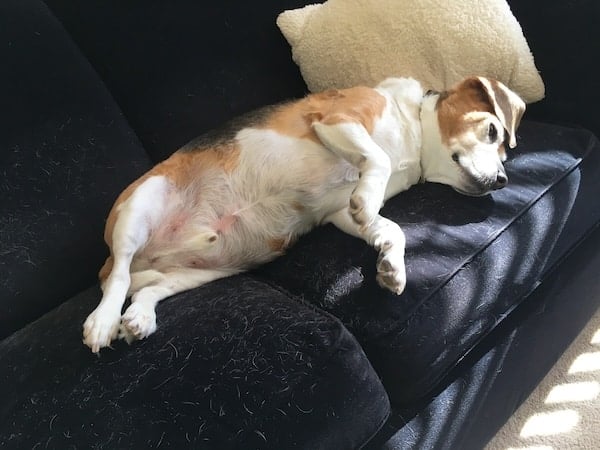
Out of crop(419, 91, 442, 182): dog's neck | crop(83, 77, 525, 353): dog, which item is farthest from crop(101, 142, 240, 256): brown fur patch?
crop(419, 91, 442, 182): dog's neck

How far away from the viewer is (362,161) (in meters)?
1.73

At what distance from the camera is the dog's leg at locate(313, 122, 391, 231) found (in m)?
1.59

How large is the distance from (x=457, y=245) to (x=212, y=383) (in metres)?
0.72

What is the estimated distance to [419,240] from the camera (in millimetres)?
1630

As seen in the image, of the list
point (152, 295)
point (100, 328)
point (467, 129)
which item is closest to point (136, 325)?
point (100, 328)

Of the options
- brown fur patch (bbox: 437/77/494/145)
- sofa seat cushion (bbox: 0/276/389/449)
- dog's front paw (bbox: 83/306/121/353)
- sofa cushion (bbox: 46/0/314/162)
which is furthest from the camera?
sofa cushion (bbox: 46/0/314/162)

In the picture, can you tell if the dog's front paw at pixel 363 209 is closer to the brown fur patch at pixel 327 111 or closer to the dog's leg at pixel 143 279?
the brown fur patch at pixel 327 111

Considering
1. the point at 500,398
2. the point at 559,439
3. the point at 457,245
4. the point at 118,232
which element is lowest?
the point at 559,439

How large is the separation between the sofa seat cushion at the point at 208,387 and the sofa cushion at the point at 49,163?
0.34 meters

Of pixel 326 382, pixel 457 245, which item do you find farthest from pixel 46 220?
pixel 457 245

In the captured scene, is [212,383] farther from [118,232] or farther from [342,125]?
[342,125]

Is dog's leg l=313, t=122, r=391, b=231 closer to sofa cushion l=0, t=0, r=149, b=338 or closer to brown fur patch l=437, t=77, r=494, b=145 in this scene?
brown fur patch l=437, t=77, r=494, b=145

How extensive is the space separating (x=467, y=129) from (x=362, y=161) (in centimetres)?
44

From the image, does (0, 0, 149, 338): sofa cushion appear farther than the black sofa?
Yes
